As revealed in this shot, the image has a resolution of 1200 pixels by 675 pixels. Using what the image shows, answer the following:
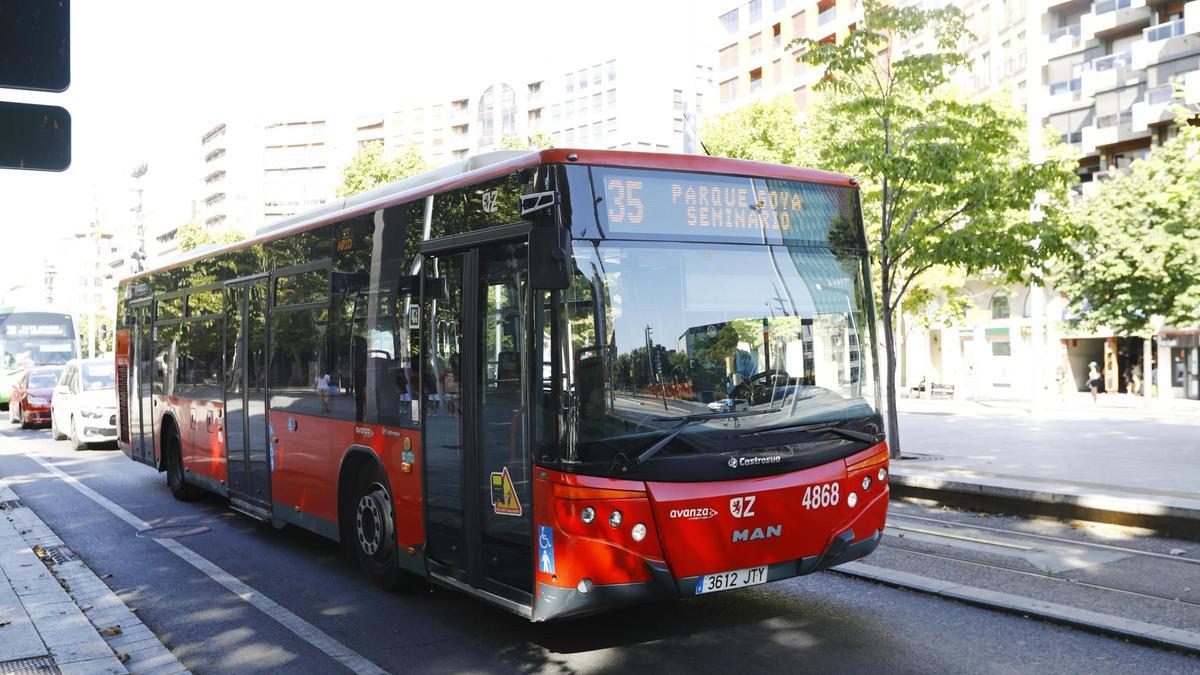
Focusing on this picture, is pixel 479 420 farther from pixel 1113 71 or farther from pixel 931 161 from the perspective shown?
pixel 1113 71

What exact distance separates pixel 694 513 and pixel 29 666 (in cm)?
368

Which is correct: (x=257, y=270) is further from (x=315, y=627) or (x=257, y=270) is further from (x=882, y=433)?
(x=882, y=433)

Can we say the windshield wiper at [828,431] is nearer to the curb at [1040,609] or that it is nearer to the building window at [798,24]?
the curb at [1040,609]

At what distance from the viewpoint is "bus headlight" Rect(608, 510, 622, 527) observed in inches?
210

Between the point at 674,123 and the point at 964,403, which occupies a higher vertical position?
the point at 674,123

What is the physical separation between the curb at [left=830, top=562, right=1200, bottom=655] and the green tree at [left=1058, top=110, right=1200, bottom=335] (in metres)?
28.1

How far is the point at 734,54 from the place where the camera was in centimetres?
6519

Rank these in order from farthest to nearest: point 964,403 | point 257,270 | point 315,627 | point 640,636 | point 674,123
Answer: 1. point 674,123
2. point 964,403
3. point 257,270
4. point 315,627
5. point 640,636

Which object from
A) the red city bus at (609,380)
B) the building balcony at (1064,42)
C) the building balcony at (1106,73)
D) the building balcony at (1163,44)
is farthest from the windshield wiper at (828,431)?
the building balcony at (1064,42)

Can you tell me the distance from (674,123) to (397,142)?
3111 centimetres

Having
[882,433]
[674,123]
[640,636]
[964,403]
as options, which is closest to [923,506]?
[882,433]

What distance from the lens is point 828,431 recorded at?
603 centimetres

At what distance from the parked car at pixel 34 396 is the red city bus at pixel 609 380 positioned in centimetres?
2158

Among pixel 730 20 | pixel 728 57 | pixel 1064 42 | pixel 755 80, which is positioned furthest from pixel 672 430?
pixel 730 20
